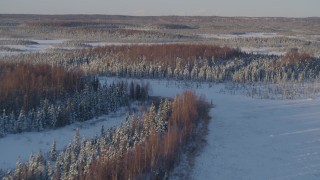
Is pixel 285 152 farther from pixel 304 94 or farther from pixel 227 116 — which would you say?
pixel 304 94

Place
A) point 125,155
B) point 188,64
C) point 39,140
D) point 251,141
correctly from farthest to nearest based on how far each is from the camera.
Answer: point 188,64, point 251,141, point 39,140, point 125,155

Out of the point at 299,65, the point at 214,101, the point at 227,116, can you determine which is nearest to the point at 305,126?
the point at 227,116

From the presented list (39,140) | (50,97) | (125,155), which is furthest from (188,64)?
(125,155)

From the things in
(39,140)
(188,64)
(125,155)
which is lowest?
(39,140)

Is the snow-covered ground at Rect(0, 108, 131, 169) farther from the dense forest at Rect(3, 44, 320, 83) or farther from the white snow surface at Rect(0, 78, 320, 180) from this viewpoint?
the dense forest at Rect(3, 44, 320, 83)

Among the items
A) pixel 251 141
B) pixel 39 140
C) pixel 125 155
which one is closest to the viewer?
pixel 125 155

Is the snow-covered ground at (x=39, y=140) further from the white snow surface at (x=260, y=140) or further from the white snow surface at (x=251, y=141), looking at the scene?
the white snow surface at (x=260, y=140)

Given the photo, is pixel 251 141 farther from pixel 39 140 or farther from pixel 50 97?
pixel 50 97

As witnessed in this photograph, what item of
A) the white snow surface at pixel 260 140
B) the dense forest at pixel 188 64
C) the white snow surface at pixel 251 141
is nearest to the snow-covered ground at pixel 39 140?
the white snow surface at pixel 251 141
